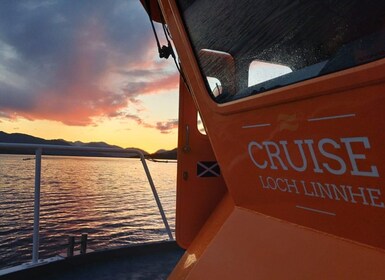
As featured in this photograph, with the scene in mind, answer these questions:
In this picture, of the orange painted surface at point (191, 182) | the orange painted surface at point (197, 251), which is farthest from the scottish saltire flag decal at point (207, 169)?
the orange painted surface at point (197, 251)

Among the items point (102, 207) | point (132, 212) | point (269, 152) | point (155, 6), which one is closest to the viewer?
point (269, 152)

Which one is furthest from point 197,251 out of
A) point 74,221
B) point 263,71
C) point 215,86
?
point 74,221

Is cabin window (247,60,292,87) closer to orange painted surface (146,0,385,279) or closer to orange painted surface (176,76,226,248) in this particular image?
orange painted surface (146,0,385,279)

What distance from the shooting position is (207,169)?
2303 millimetres

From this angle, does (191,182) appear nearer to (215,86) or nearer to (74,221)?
(215,86)

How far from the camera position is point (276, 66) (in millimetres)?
1244

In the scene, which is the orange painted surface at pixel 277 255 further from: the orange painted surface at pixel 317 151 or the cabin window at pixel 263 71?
the cabin window at pixel 263 71

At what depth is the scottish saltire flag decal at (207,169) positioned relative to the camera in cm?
229

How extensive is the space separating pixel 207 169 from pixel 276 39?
125cm

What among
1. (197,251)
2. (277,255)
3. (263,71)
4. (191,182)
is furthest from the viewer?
(191,182)

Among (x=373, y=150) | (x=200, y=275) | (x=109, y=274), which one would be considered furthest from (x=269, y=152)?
(x=109, y=274)

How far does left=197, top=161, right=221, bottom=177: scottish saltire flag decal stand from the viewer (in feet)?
7.50

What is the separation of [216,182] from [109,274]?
1.60 m

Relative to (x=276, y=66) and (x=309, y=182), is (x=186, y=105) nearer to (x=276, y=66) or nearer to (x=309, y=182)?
(x=276, y=66)
